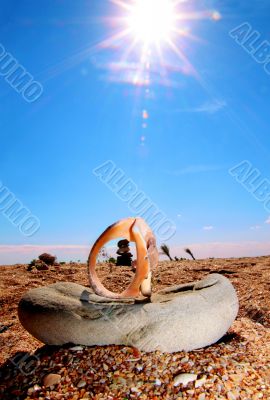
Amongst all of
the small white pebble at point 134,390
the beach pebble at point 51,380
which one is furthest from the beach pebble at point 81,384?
the small white pebble at point 134,390

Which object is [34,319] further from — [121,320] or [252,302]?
[252,302]

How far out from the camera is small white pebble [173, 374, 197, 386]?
392 cm

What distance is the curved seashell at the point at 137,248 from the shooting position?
4.81 meters

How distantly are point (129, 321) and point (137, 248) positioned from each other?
35.1 inches

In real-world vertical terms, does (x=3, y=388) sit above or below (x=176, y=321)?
above

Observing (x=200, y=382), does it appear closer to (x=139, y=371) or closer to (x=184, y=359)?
(x=184, y=359)

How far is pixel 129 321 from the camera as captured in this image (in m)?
4.39

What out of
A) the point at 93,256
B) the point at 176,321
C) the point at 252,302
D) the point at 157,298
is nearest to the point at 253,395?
the point at 176,321

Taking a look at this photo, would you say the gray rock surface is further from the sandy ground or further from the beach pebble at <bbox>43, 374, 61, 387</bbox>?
the beach pebble at <bbox>43, 374, 61, 387</bbox>

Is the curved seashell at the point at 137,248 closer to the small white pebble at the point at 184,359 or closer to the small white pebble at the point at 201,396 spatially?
the small white pebble at the point at 184,359

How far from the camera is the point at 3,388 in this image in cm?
427

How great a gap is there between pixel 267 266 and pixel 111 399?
900 cm

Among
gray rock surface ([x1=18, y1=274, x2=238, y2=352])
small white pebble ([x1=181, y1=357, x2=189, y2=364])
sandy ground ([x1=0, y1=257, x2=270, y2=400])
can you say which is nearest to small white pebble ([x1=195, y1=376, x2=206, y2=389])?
sandy ground ([x1=0, y1=257, x2=270, y2=400])

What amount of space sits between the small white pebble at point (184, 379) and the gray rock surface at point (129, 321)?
1.45 feet
